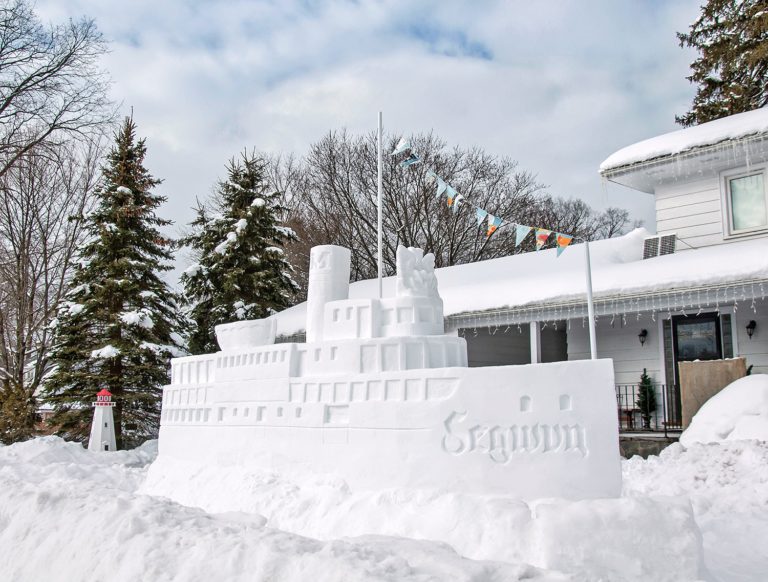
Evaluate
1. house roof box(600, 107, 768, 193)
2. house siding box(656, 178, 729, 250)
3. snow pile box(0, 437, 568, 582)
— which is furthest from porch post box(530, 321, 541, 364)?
snow pile box(0, 437, 568, 582)

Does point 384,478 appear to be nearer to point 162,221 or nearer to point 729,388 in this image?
point 729,388

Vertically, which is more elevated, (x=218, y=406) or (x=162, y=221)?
(x=162, y=221)

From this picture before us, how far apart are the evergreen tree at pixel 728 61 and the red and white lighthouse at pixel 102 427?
17224mm

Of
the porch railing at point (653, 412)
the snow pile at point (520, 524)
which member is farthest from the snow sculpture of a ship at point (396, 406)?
the porch railing at point (653, 412)

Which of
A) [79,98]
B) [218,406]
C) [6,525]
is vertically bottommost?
[6,525]

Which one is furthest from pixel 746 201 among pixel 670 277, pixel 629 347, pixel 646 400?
pixel 646 400

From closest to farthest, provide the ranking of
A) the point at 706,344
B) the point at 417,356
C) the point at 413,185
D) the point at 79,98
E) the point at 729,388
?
the point at 417,356 → the point at 729,388 → the point at 706,344 → the point at 79,98 → the point at 413,185

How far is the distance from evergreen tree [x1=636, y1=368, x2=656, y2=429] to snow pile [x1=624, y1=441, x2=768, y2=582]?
2772mm

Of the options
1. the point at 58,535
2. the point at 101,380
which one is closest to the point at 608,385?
the point at 58,535

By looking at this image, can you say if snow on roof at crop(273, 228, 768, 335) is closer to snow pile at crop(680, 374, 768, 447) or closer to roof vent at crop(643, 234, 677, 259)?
roof vent at crop(643, 234, 677, 259)

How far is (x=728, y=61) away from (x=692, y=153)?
8920mm

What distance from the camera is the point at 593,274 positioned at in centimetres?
1234

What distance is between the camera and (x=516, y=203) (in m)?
27.5

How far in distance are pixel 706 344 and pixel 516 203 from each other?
15564 mm
